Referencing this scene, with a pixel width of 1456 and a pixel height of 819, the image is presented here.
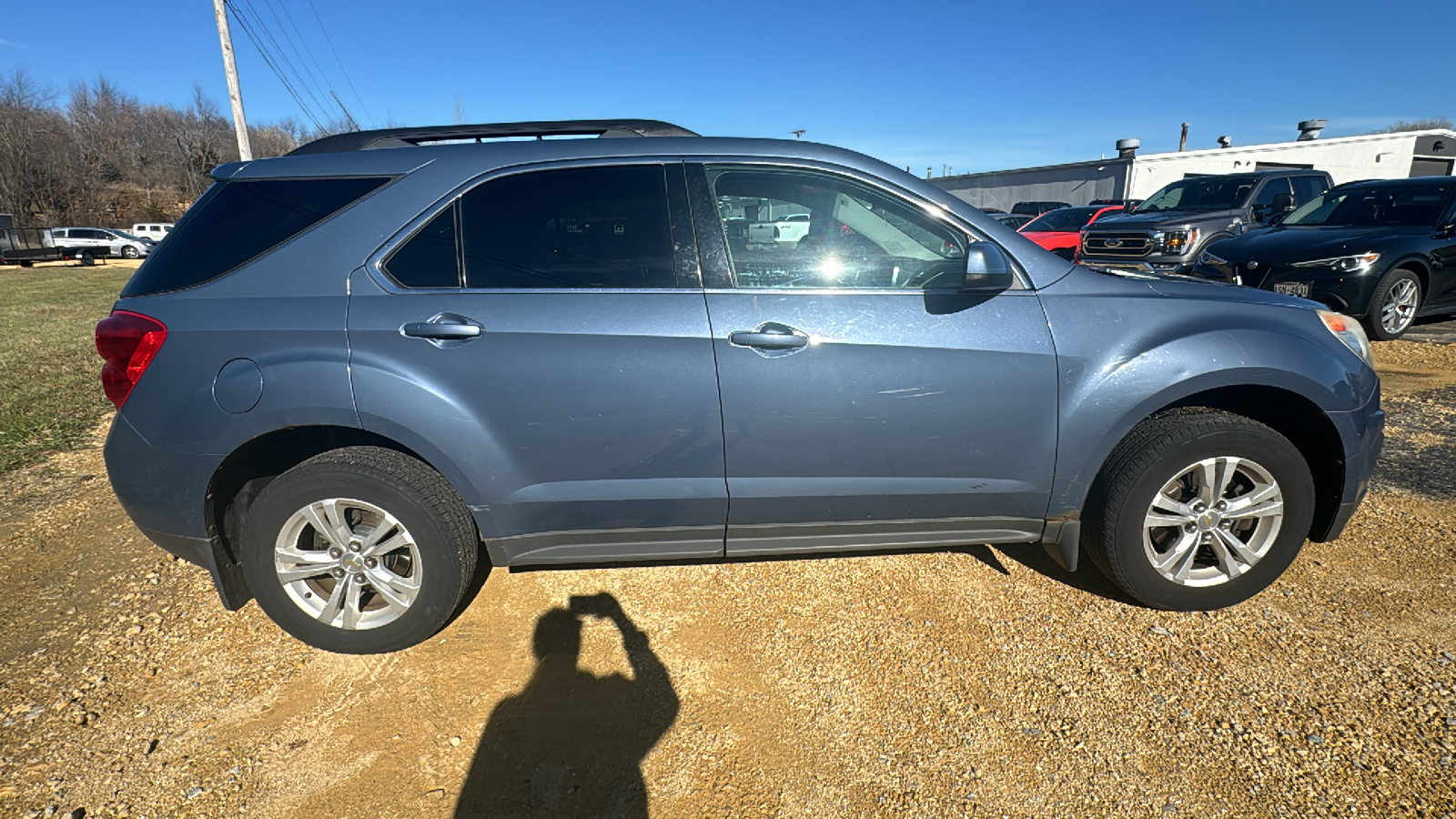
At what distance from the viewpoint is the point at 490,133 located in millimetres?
2695

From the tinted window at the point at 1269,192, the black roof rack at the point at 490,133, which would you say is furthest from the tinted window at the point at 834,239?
the tinted window at the point at 1269,192

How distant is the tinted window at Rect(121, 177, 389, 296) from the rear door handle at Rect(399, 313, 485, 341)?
1.80ft

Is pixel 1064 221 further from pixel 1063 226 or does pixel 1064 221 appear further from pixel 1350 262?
pixel 1350 262

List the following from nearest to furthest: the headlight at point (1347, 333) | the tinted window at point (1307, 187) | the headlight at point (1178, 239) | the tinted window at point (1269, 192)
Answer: the headlight at point (1347, 333) → the headlight at point (1178, 239) → the tinted window at point (1269, 192) → the tinted window at point (1307, 187)

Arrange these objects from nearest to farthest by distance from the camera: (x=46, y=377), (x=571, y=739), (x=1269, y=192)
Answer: (x=571, y=739), (x=46, y=377), (x=1269, y=192)

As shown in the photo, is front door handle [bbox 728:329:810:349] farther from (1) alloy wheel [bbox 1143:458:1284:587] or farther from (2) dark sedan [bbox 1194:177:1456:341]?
(2) dark sedan [bbox 1194:177:1456:341]

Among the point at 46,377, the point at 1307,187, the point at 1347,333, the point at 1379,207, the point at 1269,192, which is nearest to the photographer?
the point at 1347,333

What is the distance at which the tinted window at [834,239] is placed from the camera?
8.21ft

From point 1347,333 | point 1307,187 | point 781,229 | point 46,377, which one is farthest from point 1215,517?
point 1307,187

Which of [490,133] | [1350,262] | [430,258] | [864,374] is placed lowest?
[864,374]

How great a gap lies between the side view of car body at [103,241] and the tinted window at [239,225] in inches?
1415

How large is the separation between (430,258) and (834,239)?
4.70 feet

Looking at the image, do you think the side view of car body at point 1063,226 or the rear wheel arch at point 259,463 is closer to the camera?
the rear wheel arch at point 259,463

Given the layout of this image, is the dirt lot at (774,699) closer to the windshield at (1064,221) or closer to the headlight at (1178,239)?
the headlight at (1178,239)
